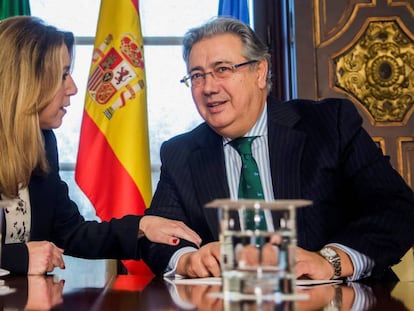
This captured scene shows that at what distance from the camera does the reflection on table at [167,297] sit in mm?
1166

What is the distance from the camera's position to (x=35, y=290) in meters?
1.48

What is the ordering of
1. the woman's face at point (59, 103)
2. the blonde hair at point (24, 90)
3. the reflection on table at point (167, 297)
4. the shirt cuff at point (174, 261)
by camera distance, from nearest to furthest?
the reflection on table at point (167, 297), the shirt cuff at point (174, 261), the blonde hair at point (24, 90), the woman's face at point (59, 103)

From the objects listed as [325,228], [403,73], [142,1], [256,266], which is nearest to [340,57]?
[403,73]

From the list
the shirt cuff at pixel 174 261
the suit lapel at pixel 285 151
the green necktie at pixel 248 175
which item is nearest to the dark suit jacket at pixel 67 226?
the shirt cuff at pixel 174 261

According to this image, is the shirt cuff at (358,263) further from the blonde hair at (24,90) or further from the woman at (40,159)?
the blonde hair at (24,90)

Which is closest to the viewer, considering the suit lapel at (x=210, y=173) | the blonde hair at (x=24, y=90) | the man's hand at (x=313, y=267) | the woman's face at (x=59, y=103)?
the man's hand at (x=313, y=267)

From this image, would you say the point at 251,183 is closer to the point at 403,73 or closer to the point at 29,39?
the point at 29,39

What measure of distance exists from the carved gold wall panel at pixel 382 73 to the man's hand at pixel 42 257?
87.7 inches

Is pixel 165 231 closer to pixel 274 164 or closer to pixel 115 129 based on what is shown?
pixel 274 164

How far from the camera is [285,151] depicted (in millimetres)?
2271

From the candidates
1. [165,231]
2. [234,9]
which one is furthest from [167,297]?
[234,9]

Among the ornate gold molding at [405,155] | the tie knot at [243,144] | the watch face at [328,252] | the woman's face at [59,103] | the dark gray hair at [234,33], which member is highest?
the dark gray hair at [234,33]

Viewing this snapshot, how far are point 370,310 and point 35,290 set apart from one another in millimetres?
757

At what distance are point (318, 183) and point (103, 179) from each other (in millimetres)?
1527
